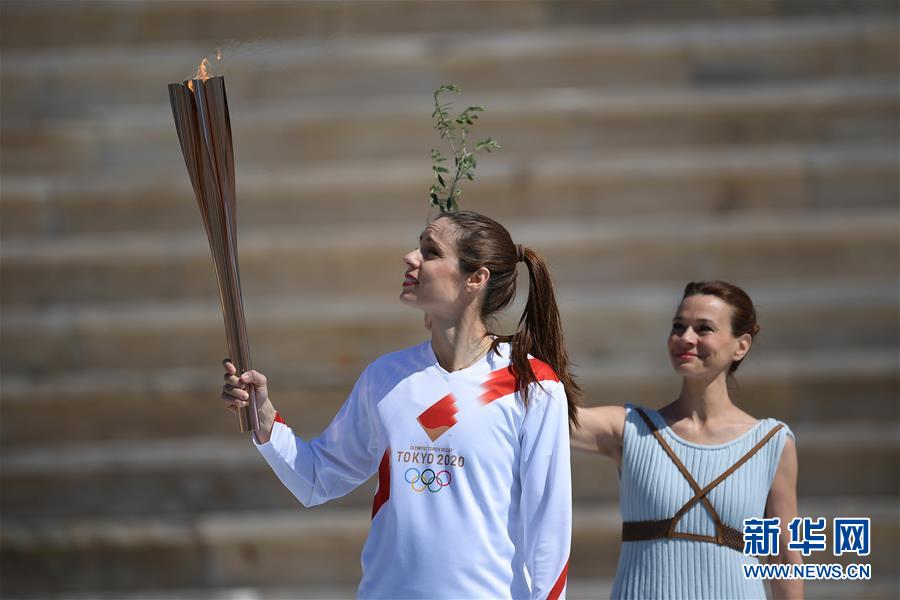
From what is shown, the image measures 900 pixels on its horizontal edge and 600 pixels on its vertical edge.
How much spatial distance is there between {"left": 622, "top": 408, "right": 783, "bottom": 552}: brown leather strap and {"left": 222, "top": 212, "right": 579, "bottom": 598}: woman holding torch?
1.70ft

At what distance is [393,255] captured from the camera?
5.40 m

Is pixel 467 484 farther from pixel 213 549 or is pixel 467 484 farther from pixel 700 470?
pixel 213 549

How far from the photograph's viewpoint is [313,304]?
5.29m

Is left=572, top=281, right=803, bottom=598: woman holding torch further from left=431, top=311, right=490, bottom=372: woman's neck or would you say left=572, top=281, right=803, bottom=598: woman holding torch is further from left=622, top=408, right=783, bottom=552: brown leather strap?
left=431, top=311, right=490, bottom=372: woman's neck

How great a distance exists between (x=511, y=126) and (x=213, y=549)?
257 centimetres

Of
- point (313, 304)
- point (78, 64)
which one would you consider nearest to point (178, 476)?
point (313, 304)

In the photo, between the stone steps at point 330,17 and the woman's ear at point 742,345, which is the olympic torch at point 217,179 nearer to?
the woman's ear at point 742,345

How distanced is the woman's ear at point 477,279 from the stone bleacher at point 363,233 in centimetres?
219

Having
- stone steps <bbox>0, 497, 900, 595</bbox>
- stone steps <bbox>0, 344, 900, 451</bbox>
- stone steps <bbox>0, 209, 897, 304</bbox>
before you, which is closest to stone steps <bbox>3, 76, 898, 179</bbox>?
stone steps <bbox>0, 209, 897, 304</bbox>

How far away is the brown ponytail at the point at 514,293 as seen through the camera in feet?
8.45

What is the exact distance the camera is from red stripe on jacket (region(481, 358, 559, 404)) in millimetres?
2506

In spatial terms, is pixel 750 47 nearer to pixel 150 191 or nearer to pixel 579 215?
pixel 579 215

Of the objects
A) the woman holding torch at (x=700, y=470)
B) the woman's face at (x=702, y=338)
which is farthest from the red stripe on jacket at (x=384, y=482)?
the woman's face at (x=702, y=338)

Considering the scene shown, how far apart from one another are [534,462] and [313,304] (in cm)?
297
